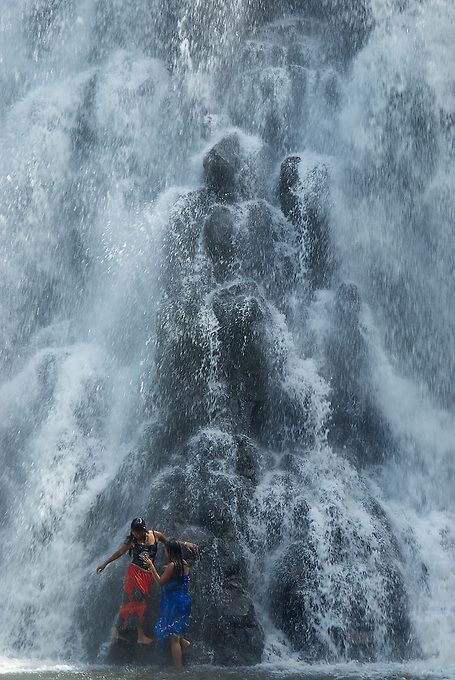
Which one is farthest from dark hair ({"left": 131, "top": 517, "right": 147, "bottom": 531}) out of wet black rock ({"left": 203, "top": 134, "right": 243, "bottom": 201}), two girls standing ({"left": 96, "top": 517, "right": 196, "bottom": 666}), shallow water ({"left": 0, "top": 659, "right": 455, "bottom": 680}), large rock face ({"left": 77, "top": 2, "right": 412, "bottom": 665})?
wet black rock ({"left": 203, "top": 134, "right": 243, "bottom": 201})

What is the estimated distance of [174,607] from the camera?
8.80 metres

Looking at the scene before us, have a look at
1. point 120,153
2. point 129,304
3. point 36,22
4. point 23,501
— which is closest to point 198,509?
point 23,501

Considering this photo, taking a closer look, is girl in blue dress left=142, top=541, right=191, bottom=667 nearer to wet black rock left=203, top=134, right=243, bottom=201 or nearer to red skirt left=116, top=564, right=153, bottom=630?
red skirt left=116, top=564, right=153, bottom=630

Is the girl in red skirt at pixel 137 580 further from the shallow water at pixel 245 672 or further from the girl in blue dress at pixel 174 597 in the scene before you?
the shallow water at pixel 245 672

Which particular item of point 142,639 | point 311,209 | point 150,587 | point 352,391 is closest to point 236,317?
point 352,391

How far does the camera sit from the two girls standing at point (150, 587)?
345 inches

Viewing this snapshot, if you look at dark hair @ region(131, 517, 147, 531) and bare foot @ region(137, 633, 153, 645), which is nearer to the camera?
dark hair @ region(131, 517, 147, 531)

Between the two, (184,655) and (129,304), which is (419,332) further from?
(184,655)

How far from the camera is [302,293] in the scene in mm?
16031

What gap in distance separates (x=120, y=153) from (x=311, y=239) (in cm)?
545

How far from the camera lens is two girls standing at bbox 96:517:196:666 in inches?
345

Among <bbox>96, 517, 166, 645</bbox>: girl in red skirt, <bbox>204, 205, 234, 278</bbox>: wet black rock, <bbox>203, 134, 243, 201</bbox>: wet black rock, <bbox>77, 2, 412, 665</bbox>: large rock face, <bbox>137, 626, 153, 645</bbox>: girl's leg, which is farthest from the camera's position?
<bbox>203, 134, 243, 201</bbox>: wet black rock

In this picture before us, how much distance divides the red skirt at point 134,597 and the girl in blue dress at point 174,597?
584mm

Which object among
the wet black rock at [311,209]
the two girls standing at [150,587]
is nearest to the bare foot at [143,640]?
the two girls standing at [150,587]
